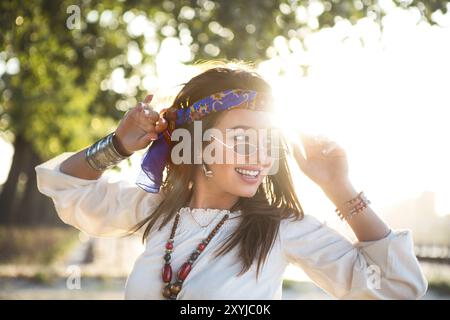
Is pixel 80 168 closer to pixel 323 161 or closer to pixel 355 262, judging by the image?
pixel 323 161

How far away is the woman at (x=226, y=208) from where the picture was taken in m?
2.45

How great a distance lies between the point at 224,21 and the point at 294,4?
1.51 meters

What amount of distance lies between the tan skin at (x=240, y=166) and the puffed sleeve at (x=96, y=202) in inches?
2.5

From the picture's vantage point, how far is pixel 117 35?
10625 millimetres

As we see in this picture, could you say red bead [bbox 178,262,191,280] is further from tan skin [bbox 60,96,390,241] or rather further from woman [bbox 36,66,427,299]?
tan skin [bbox 60,96,390,241]

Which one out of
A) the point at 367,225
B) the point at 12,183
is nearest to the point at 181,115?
the point at 367,225

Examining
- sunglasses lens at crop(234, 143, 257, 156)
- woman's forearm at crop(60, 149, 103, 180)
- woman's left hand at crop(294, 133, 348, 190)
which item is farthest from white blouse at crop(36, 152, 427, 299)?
woman's forearm at crop(60, 149, 103, 180)

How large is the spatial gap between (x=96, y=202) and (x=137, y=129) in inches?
17.1

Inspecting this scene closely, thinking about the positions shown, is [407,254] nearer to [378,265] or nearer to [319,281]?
[378,265]

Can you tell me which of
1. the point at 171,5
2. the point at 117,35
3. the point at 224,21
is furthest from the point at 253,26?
the point at 117,35

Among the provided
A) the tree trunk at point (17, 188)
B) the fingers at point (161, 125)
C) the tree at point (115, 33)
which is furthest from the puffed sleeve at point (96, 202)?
the tree trunk at point (17, 188)

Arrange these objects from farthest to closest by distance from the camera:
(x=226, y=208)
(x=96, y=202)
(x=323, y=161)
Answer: (x=96, y=202) → (x=226, y=208) → (x=323, y=161)

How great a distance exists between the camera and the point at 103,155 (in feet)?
9.51
